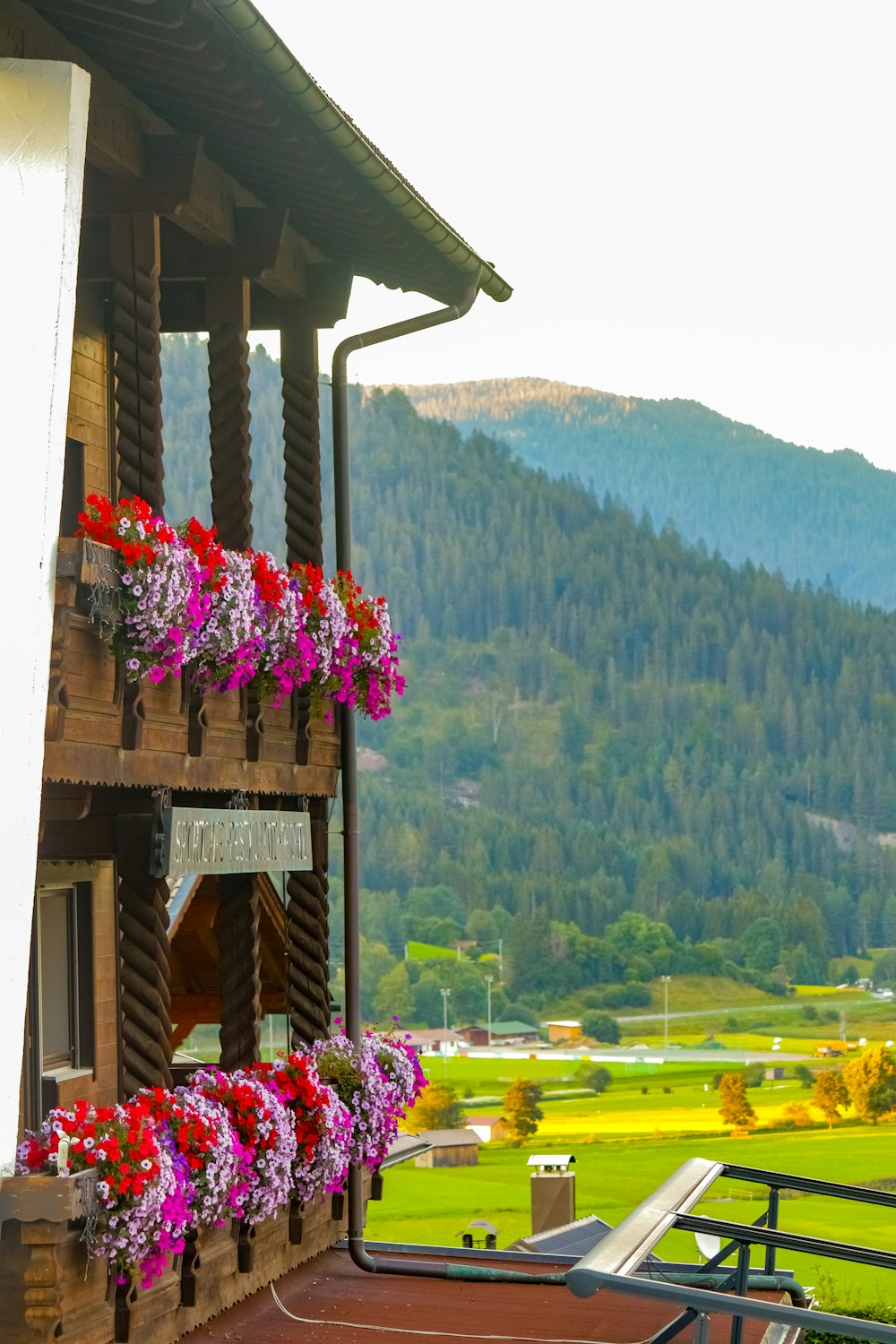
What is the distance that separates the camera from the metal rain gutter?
19.2 feet

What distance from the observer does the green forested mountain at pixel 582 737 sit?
365ft

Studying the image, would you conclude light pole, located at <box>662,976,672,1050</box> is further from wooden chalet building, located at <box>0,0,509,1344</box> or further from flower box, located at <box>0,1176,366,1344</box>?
flower box, located at <box>0,1176,366,1344</box>

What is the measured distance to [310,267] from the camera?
941 centimetres

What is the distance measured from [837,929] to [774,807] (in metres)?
9.41

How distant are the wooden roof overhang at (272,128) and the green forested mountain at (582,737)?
316 feet

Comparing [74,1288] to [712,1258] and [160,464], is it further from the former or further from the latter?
[160,464]

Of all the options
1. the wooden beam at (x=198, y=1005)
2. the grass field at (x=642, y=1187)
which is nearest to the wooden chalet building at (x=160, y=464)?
the wooden beam at (x=198, y=1005)

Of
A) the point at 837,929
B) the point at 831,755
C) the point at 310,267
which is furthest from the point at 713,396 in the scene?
the point at 310,267

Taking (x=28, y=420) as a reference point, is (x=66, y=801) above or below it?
below

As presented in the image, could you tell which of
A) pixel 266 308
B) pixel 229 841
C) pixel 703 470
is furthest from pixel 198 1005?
pixel 703 470

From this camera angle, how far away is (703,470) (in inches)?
5837

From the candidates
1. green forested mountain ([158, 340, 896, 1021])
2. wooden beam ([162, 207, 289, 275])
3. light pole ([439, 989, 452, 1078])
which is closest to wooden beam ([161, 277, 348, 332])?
wooden beam ([162, 207, 289, 275])

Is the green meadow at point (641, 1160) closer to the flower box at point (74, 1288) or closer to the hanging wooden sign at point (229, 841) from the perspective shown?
the hanging wooden sign at point (229, 841)

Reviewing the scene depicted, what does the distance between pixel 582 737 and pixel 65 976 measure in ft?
378
